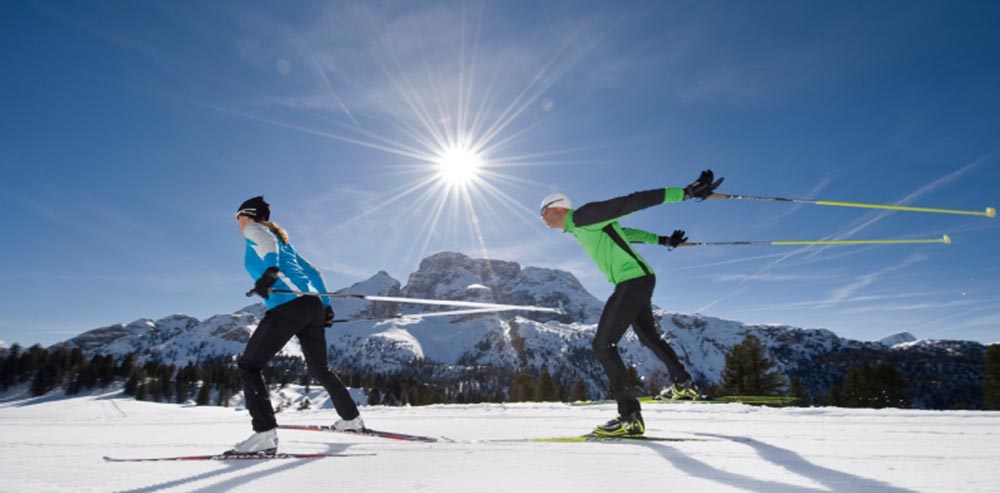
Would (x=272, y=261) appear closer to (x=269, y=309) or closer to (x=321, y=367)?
(x=269, y=309)

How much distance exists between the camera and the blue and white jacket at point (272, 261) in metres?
4.73

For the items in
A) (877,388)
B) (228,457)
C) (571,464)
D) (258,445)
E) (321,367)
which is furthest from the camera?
(877,388)

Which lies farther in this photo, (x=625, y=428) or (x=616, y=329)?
(x=616, y=329)

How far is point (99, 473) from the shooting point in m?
3.21

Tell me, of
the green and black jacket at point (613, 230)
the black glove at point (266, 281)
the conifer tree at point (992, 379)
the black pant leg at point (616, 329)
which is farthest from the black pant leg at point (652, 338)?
the conifer tree at point (992, 379)

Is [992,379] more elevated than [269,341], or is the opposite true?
[269,341]

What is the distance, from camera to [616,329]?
523 cm

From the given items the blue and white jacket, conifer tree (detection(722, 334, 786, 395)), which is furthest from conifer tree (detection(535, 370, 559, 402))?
the blue and white jacket

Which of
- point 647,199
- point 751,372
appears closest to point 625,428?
point 647,199

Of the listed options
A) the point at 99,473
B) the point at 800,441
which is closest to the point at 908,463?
the point at 800,441

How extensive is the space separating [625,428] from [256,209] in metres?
4.48

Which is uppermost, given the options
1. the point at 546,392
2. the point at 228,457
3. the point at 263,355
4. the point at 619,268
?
the point at 619,268

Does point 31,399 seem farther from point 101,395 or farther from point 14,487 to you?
point 14,487

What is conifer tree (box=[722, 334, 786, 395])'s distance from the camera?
3412 cm
